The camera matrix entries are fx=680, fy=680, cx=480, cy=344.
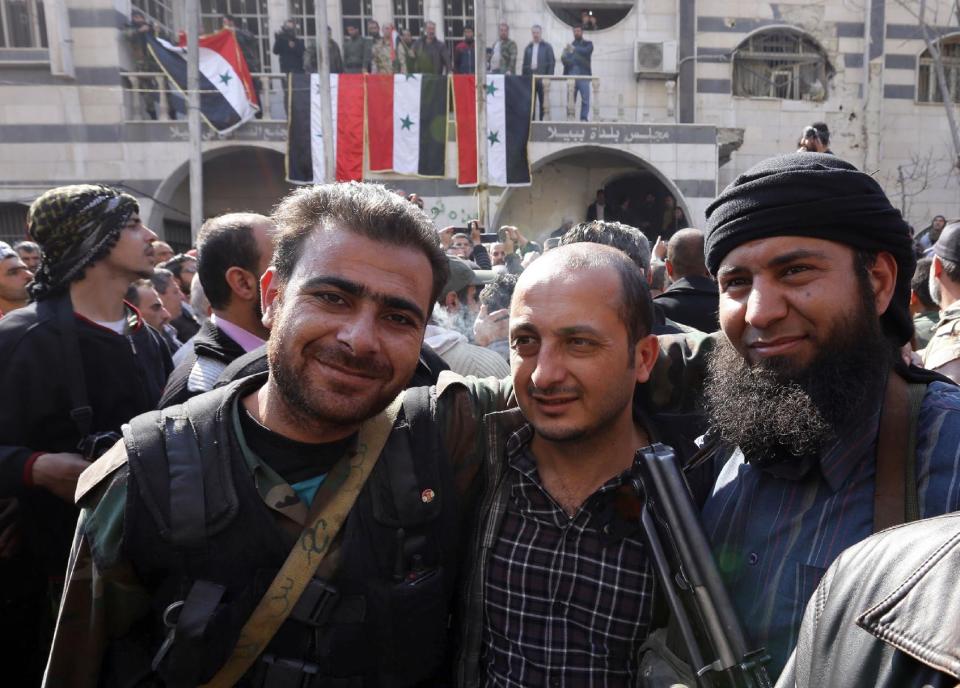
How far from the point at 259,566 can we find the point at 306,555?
103 mm

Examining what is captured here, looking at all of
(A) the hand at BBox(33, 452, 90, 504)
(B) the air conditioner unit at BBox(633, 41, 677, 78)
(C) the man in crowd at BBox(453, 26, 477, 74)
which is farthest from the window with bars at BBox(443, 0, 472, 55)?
(A) the hand at BBox(33, 452, 90, 504)

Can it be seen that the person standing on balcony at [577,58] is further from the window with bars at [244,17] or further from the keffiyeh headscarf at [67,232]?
the keffiyeh headscarf at [67,232]

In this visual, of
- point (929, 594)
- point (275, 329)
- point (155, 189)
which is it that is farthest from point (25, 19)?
point (929, 594)

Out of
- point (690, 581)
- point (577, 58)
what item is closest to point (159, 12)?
point (577, 58)

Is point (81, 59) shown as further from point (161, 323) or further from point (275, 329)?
point (275, 329)

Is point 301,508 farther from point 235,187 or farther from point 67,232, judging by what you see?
point 235,187

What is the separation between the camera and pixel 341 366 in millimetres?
1542

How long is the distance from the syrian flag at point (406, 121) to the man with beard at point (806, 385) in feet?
41.7

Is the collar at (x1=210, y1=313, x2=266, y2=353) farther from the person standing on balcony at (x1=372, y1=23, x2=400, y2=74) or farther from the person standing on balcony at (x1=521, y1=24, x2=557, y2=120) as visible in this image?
the person standing on balcony at (x1=521, y1=24, x2=557, y2=120)

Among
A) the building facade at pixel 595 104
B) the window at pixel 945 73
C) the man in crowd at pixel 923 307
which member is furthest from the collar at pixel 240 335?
the window at pixel 945 73

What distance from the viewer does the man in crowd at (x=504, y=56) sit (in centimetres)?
1479

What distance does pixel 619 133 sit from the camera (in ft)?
47.6

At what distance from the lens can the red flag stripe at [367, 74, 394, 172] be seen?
13.3 meters

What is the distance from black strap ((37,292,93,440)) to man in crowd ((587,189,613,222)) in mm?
14905
